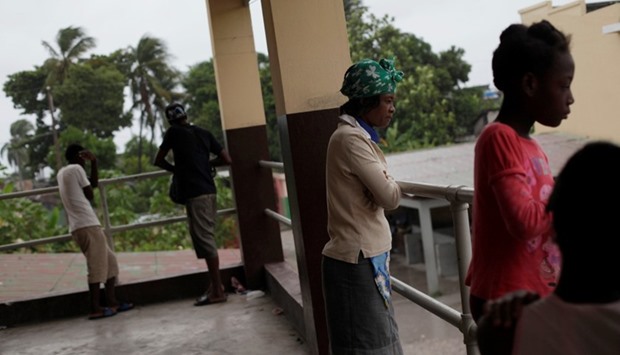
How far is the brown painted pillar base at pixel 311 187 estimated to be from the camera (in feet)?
11.9

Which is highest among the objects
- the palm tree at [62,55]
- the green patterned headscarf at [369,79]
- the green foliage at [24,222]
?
the palm tree at [62,55]

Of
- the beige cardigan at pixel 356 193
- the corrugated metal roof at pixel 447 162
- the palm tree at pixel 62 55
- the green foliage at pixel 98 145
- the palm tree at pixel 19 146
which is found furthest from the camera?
the palm tree at pixel 62 55

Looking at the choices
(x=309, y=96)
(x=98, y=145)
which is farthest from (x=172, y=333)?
(x=98, y=145)

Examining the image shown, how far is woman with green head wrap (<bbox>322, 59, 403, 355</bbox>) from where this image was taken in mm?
2480

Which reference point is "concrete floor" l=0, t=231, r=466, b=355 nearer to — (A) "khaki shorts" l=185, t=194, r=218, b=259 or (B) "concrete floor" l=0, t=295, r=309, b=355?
(B) "concrete floor" l=0, t=295, r=309, b=355

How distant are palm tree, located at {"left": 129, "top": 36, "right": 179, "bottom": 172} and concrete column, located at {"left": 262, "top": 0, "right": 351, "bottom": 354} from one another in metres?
23.1

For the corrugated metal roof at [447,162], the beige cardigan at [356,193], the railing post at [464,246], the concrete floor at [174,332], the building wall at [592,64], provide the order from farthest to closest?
the building wall at [592,64], the corrugated metal roof at [447,162], the concrete floor at [174,332], the beige cardigan at [356,193], the railing post at [464,246]

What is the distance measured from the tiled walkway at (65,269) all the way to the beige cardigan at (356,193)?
372 cm

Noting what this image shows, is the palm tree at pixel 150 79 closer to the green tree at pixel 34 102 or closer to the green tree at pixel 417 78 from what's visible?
the green tree at pixel 34 102

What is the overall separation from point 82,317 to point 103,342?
882 mm

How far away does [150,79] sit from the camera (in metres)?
27.0

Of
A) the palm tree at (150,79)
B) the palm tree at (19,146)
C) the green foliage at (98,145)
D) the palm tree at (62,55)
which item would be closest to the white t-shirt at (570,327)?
the green foliage at (98,145)

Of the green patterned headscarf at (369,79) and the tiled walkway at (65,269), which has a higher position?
the green patterned headscarf at (369,79)

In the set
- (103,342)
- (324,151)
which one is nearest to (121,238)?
(103,342)
